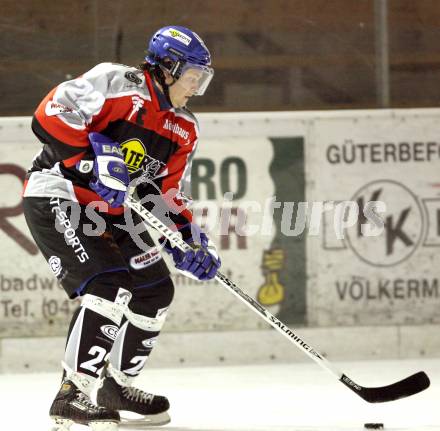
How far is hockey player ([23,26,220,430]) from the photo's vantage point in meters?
3.37

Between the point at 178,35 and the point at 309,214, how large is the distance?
167 centimetres

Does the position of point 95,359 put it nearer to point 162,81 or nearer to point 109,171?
point 109,171

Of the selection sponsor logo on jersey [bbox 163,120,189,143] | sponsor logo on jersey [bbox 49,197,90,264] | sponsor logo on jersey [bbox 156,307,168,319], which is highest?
sponsor logo on jersey [bbox 163,120,189,143]

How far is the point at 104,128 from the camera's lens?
142 inches

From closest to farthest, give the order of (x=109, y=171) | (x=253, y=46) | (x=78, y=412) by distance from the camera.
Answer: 1. (x=78, y=412)
2. (x=109, y=171)
3. (x=253, y=46)

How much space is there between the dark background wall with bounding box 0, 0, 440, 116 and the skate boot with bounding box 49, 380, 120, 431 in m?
2.18

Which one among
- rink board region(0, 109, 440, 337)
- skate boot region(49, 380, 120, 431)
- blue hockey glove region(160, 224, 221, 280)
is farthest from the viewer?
rink board region(0, 109, 440, 337)

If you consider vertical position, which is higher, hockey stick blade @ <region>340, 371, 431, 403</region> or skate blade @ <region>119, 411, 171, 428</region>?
hockey stick blade @ <region>340, 371, 431, 403</region>

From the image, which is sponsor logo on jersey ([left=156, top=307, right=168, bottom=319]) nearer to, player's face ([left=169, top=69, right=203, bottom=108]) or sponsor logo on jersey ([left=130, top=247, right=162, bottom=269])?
sponsor logo on jersey ([left=130, top=247, right=162, bottom=269])

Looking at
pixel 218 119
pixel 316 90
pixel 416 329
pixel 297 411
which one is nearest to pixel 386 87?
pixel 316 90

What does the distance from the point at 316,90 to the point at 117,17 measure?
1.03m

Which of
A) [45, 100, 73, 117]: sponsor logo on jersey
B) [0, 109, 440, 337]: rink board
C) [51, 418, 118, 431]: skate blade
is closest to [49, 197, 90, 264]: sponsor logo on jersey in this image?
[45, 100, 73, 117]: sponsor logo on jersey

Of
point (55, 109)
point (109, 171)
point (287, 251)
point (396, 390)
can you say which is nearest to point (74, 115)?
point (55, 109)

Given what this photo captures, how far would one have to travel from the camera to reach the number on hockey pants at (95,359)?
3.34m
